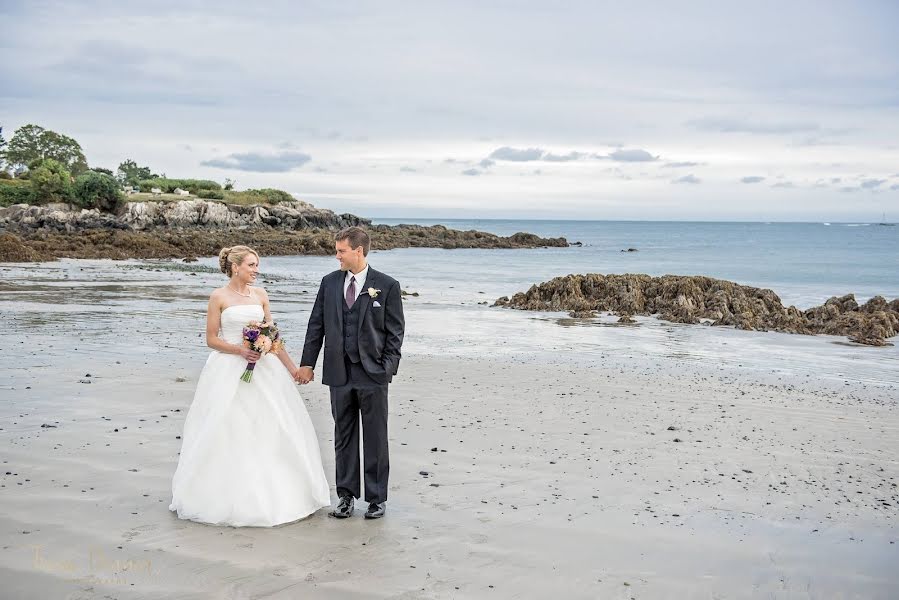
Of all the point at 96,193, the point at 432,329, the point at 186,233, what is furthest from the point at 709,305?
the point at 96,193

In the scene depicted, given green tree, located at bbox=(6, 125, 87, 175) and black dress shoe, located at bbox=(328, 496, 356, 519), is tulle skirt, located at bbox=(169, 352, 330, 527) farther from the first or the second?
green tree, located at bbox=(6, 125, 87, 175)

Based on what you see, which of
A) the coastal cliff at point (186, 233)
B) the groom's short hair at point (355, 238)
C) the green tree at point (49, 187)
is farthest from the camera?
the green tree at point (49, 187)

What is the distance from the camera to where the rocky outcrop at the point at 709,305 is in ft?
61.5

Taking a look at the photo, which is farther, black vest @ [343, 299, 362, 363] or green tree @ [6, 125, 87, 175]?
green tree @ [6, 125, 87, 175]

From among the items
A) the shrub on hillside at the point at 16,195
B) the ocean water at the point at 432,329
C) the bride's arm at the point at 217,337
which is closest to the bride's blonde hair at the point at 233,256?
the bride's arm at the point at 217,337

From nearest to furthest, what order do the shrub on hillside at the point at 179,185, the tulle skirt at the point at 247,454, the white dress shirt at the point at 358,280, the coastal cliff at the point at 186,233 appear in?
1. the tulle skirt at the point at 247,454
2. the white dress shirt at the point at 358,280
3. the coastal cliff at the point at 186,233
4. the shrub on hillside at the point at 179,185

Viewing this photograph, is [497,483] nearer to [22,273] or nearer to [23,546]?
[23,546]

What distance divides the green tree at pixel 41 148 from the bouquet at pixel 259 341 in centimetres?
8183

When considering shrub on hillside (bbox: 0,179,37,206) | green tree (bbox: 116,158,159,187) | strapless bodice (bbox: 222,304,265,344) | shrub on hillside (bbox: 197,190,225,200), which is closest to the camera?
strapless bodice (bbox: 222,304,265,344)

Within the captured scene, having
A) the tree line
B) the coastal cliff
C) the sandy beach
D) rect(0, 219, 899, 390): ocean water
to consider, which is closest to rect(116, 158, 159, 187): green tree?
the tree line

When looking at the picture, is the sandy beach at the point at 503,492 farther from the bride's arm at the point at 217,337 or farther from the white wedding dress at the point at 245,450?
the bride's arm at the point at 217,337

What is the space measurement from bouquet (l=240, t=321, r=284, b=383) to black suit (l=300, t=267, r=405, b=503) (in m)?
0.24

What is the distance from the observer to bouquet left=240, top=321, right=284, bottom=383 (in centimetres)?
595

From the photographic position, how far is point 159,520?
5801 mm
